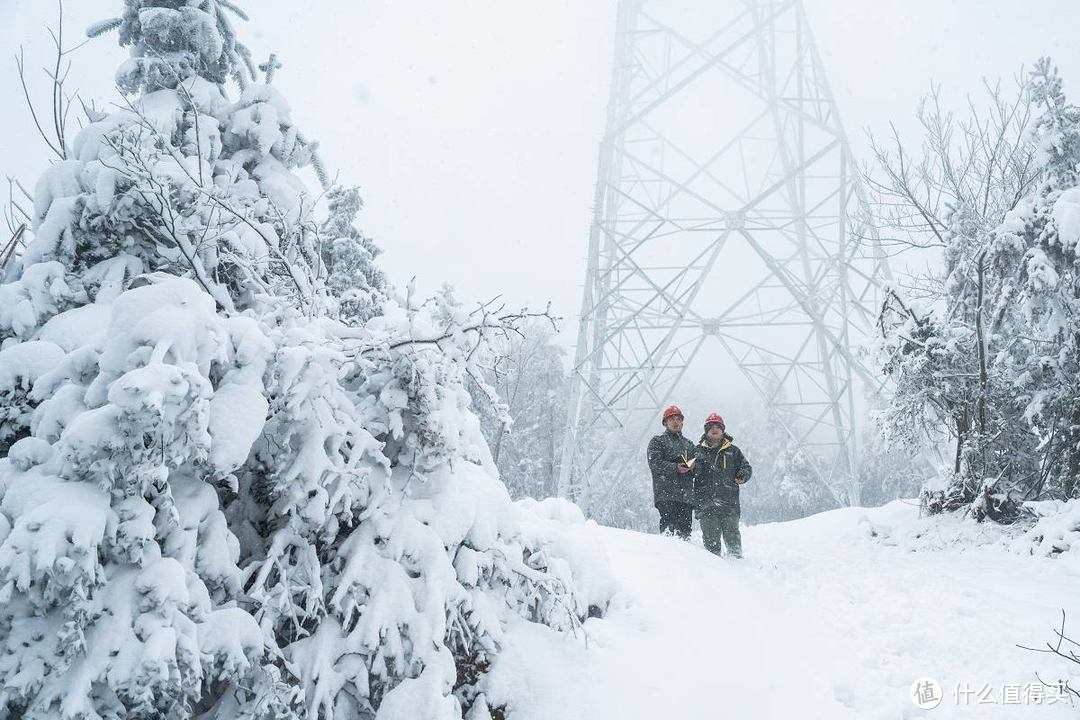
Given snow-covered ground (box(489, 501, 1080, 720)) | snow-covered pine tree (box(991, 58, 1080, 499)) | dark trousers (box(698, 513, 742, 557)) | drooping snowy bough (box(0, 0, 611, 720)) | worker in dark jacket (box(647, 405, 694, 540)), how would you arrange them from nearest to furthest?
drooping snowy bough (box(0, 0, 611, 720))
snow-covered ground (box(489, 501, 1080, 720))
snow-covered pine tree (box(991, 58, 1080, 499))
dark trousers (box(698, 513, 742, 557))
worker in dark jacket (box(647, 405, 694, 540))

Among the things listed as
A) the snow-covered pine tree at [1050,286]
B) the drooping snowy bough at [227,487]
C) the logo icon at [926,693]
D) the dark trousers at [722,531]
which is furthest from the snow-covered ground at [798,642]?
the snow-covered pine tree at [1050,286]

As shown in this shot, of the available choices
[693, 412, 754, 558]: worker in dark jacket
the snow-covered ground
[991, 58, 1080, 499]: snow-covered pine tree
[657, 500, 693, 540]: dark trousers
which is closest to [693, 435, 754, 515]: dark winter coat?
[693, 412, 754, 558]: worker in dark jacket

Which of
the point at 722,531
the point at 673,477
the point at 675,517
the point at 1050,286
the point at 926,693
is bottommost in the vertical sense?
the point at 926,693

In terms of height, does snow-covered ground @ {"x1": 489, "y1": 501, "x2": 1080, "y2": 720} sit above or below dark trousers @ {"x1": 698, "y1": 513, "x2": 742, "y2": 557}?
below

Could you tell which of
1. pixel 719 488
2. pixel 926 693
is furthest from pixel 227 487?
pixel 719 488

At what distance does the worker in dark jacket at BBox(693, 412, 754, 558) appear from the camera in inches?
218

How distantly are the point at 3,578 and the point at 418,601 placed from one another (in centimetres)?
113

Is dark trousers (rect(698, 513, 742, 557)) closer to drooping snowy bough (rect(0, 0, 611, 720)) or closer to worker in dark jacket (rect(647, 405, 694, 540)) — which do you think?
worker in dark jacket (rect(647, 405, 694, 540))

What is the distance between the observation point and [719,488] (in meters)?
5.56

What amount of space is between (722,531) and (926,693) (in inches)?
117

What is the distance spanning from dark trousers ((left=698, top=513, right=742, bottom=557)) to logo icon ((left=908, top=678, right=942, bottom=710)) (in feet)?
8.91

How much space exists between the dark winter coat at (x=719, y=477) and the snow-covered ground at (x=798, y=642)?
0.67 meters

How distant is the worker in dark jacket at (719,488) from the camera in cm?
554

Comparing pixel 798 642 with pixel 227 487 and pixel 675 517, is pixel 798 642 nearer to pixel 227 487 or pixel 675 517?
pixel 675 517
